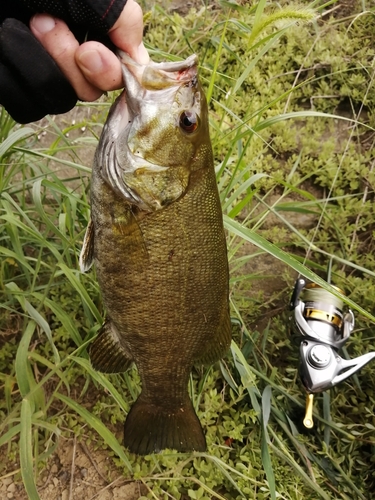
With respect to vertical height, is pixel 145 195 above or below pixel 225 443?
above

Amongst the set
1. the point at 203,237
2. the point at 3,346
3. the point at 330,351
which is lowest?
the point at 330,351

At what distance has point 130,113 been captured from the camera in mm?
1191

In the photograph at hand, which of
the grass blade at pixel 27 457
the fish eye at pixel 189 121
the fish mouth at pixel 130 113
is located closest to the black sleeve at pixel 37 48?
the fish mouth at pixel 130 113

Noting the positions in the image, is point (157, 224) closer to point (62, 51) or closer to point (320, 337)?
point (62, 51)

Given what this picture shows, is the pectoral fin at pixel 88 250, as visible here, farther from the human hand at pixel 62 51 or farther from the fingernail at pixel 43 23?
the fingernail at pixel 43 23

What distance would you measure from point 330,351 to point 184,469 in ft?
2.60

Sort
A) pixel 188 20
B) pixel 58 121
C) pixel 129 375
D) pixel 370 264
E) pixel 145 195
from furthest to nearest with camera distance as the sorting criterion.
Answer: pixel 188 20 < pixel 58 121 < pixel 370 264 < pixel 129 375 < pixel 145 195

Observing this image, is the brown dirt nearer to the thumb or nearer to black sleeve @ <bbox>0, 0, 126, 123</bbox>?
black sleeve @ <bbox>0, 0, 126, 123</bbox>

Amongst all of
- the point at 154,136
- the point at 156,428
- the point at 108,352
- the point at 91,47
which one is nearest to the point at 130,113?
the point at 154,136

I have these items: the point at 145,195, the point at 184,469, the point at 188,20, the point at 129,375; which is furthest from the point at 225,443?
the point at 188,20

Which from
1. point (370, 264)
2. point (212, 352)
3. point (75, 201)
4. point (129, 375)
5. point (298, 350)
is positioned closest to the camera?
point (212, 352)

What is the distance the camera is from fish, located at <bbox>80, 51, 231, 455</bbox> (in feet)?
3.91

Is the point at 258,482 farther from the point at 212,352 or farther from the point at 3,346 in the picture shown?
the point at 3,346

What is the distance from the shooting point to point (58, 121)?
2.69 meters
